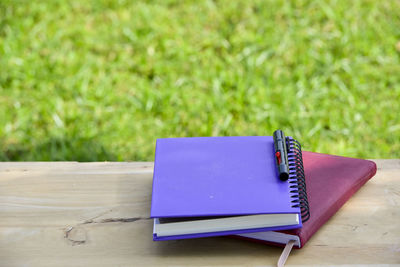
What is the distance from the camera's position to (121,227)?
105cm

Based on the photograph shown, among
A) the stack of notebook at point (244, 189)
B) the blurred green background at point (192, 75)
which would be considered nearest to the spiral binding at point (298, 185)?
the stack of notebook at point (244, 189)

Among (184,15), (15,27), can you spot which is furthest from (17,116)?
(184,15)

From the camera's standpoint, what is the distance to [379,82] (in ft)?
8.37

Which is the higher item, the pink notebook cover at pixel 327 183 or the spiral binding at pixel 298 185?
the spiral binding at pixel 298 185

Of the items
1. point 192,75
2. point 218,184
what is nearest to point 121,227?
point 218,184

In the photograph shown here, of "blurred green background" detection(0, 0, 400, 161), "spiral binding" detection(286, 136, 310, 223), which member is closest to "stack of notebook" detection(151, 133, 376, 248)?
"spiral binding" detection(286, 136, 310, 223)

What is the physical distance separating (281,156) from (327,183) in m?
0.15

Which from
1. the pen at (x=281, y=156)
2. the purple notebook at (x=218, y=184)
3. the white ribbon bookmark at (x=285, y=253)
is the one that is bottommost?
the white ribbon bookmark at (x=285, y=253)

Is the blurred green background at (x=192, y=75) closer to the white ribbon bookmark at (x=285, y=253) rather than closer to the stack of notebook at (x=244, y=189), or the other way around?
the stack of notebook at (x=244, y=189)

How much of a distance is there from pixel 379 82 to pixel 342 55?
0.24 metres

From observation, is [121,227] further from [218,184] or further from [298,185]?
[298,185]

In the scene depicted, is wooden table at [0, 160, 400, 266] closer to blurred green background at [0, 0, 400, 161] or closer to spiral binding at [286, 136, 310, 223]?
spiral binding at [286, 136, 310, 223]

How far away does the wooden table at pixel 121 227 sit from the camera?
94cm

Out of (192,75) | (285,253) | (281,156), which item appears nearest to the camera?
(285,253)
